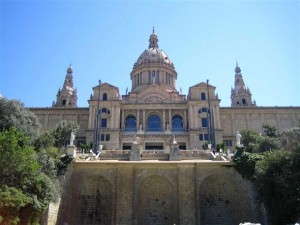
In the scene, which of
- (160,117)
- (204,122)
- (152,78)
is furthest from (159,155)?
(152,78)

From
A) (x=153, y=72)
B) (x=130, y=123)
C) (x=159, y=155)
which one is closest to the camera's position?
(x=159, y=155)

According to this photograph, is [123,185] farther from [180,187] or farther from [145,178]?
[180,187]

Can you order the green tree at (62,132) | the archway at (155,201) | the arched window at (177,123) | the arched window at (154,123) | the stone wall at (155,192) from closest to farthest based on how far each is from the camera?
the stone wall at (155,192) → the archway at (155,201) → the green tree at (62,132) → the arched window at (177,123) → the arched window at (154,123)

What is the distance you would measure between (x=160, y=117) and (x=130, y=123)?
16.6ft

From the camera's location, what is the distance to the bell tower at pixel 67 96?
220ft

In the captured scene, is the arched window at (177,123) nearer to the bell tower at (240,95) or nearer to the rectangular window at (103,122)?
the rectangular window at (103,122)

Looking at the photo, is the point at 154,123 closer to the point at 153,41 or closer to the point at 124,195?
the point at 153,41

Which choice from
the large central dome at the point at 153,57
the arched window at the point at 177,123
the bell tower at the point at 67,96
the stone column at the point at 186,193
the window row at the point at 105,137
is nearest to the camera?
the stone column at the point at 186,193

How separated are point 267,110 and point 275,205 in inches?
1664

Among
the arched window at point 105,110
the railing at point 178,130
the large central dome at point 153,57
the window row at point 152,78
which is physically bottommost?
the railing at point 178,130

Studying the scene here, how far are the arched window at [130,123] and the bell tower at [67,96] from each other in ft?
41.1

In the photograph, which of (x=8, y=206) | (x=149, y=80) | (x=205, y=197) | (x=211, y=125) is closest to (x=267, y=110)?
(x=211, y=125)

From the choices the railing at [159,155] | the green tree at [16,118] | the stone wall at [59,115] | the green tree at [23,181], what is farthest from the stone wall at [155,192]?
the stone wall at [59,115]

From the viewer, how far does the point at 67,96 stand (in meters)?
67.6
